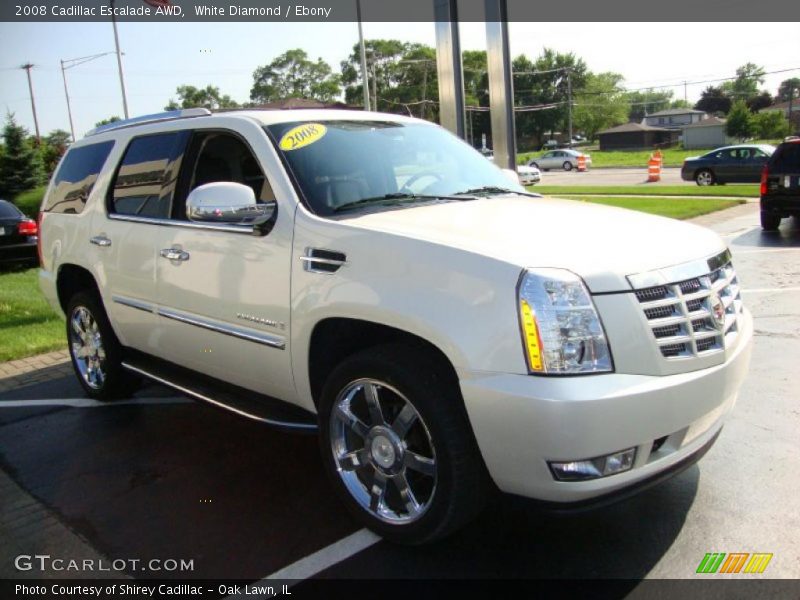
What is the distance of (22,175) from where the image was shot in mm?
32438

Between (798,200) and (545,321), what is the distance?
11497mm

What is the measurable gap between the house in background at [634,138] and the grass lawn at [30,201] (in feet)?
248

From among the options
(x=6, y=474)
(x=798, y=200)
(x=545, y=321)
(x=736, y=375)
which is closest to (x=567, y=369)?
(x=545, y=321)

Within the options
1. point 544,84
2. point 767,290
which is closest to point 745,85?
point 544,84

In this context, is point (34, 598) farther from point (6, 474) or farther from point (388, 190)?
point (388, 190)

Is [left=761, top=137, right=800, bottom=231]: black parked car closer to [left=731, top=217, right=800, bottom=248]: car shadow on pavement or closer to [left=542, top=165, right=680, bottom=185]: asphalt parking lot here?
[left=731, top=217, right=800, bottom=248]: car shadow on pavement

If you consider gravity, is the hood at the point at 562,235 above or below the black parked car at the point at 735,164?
above

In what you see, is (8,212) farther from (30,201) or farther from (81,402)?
(30,201)

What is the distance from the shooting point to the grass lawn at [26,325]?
7184mm

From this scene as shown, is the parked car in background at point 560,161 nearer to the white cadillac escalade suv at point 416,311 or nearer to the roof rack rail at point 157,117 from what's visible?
the roof rack rail at point 157,117

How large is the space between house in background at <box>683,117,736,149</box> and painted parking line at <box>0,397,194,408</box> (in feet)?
257

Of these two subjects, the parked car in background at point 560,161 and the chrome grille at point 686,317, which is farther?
the parked car in background at point 560,161

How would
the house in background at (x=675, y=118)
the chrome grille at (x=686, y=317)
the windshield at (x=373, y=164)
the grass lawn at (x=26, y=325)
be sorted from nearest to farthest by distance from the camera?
the chrome grille at (x=686, y=317)
the windshield at (x=373, y=164)
the grass lawn at (x=26, y=325)
the house in background at (x=675, y=118)

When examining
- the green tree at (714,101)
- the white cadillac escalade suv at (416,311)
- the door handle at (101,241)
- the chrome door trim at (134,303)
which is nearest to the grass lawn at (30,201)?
the door handle at (101,241)
